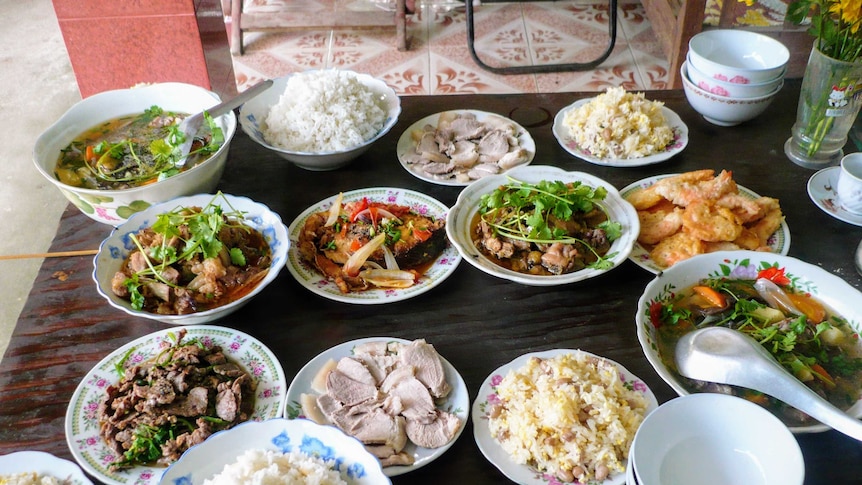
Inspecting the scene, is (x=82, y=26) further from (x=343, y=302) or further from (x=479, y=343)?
(x=479, y=343)

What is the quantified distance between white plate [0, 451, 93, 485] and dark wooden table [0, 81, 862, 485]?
71 millimetres

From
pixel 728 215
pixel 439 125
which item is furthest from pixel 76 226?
pixel 728 215

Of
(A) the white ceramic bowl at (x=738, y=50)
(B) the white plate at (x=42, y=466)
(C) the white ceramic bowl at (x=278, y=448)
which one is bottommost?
(B) the white plate at (x=42, y=466)

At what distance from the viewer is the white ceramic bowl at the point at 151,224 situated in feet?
4.54

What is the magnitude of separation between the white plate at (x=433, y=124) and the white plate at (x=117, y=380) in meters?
0.71

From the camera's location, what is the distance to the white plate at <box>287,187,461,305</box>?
150cm

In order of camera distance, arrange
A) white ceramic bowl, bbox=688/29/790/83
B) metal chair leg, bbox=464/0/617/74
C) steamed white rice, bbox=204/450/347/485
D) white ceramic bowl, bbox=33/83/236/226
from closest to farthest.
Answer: steamed white rice, bbox=204/450/347/485
white ceramic bowl, bbox=33/83/236/226
white ceramic bowl, bbox=688/29/790/83
metal chair leg, bbox=464/0/617/74

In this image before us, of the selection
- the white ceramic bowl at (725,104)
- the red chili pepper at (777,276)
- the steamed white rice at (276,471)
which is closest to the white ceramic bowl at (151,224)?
the steamed white rice at (276,471)

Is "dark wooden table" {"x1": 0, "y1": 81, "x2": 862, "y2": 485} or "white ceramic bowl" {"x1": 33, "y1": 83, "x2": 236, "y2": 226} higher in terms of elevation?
"white ceramic bowl" {"x1": 33, "y1": 83, "x2": 236, "y2": 226}

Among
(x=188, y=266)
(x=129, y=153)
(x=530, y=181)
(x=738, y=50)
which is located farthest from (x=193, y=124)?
(x=738, y=50)

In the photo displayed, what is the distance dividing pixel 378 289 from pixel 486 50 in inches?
129

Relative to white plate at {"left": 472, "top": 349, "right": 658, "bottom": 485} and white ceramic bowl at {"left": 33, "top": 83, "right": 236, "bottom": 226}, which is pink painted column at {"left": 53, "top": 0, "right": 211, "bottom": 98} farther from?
white plate at {"left": 472, "top": 349, "right": 658, "bottom": 485}

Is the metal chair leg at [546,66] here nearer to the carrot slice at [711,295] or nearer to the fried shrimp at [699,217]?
the fried shrimp at [699,217]

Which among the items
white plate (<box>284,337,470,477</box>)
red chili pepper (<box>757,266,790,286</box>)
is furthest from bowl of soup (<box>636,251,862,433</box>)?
white plate (<box>284,337,470,477</box>)
